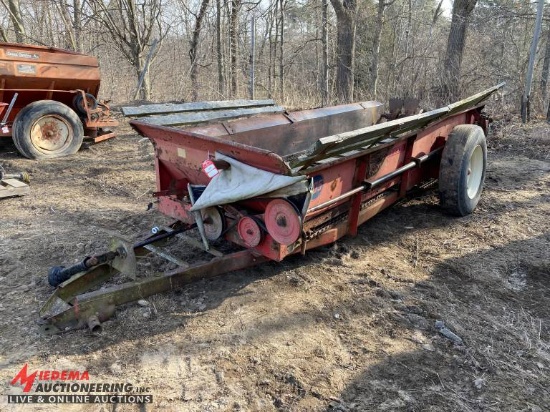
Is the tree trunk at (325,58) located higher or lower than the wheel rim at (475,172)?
higher

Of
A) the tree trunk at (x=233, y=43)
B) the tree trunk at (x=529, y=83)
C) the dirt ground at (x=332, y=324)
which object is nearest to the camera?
the dirt ground at (x=332, y=324)

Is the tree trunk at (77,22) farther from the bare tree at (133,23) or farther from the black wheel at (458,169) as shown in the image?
the black wheel at (458,169)

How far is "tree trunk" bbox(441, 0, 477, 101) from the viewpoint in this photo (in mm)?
9438

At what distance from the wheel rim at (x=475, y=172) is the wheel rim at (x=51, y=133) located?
6.06m

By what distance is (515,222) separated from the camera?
433 centimetres

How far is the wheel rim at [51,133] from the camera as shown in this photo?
22.2ft

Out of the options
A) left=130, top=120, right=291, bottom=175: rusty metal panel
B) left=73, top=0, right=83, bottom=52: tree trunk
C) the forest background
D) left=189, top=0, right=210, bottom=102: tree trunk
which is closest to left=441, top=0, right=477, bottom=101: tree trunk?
the forest background

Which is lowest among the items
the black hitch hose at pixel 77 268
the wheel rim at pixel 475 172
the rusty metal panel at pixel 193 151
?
the black hitch hose at pixel 77 268

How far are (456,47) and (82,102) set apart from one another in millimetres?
8285

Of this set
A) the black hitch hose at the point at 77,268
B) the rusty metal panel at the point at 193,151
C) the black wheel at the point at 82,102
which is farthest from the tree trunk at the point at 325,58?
the black hitch hose at the point at 77,268

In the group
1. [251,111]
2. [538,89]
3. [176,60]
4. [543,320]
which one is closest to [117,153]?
[251,111]

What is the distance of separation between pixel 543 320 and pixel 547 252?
109 cm

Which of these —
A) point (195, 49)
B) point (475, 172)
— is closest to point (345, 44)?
point (195, 49)

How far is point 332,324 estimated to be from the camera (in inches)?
109
